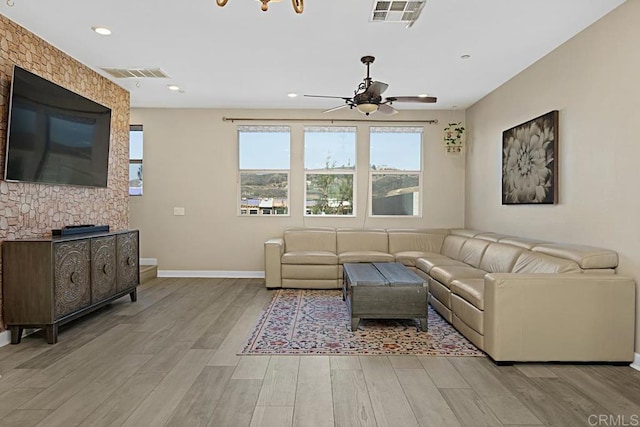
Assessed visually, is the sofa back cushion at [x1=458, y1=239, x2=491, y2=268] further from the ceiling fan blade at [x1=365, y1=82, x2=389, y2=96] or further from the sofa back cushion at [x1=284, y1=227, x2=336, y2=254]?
the ceiling fan blade at [x1=365, y1=82, x2=389, y2=96]

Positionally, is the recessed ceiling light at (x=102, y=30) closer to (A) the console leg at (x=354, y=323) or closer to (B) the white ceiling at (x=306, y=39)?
(B) the white ceiling at (x=306, y=39)

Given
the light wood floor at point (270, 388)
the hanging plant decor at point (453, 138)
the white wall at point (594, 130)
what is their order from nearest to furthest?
the light wood floor at point (270, 388) < the white wall at point (594, 130) < the hanging plant decor at point (453, 138)

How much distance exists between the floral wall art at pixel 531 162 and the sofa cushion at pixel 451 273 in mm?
1051

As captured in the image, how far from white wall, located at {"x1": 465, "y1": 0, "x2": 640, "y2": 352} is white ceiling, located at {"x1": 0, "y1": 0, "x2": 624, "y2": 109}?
0.19 m

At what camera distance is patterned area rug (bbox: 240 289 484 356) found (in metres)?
3.29

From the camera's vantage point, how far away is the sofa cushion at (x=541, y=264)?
125 inches

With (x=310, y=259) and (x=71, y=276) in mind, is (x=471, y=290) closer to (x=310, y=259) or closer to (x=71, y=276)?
(x=310, y=259)

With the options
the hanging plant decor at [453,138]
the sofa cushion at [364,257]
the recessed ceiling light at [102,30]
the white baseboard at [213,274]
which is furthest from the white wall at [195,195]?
the recessed ceiling light at [102,30]

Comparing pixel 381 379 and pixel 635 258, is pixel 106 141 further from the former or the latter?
pixel 635 258

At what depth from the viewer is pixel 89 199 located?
466cm

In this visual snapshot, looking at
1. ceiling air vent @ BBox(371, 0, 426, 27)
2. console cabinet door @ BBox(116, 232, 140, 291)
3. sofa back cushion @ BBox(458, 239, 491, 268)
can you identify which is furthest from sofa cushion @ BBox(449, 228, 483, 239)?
console cabinet door @ BBox(116, 232, 140, 291)

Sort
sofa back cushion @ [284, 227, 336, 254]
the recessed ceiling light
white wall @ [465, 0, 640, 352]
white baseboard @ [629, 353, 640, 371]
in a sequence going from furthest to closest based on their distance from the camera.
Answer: sofa back cushion @ [284, 227, 336, 254] < the recessed ceiling light < white wall @ [465, 0, 640, 352] < white baseboard @ [629, 353, 640, 371]

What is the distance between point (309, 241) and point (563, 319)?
384cm

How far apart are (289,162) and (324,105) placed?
1.09 meters
